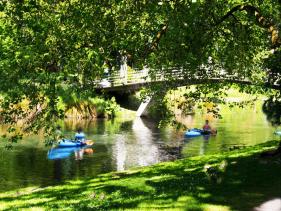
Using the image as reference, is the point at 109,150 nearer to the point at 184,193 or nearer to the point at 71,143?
the point at 71,143

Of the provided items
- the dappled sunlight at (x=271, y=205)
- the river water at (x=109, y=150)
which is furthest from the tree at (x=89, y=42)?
the river water at (x=109, y=150)

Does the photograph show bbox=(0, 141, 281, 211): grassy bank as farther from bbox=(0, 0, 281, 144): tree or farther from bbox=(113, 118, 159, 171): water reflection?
bbox=(113, 118, 159, 171): water reflection

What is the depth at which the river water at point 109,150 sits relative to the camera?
88.2ft

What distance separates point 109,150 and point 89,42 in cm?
2040

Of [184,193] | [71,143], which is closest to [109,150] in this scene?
[71,143]

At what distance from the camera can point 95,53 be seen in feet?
52.2

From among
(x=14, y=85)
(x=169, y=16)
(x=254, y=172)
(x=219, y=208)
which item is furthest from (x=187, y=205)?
(x=169, y=16)

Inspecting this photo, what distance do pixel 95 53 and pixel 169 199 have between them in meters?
5.86

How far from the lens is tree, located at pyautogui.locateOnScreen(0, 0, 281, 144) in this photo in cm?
1485

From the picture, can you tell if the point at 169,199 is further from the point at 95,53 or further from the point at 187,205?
the point at 95,53

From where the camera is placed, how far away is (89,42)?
1686 centimetres

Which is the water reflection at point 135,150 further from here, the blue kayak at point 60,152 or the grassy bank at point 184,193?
the grassy bank at point 184,193


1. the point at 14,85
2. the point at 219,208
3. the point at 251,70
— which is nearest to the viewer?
the point at 219,208

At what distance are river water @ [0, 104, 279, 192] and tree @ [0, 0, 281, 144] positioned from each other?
901 centimetres
